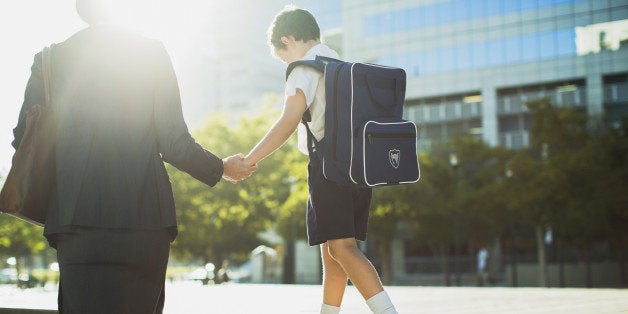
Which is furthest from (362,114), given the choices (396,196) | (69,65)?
(396,196)

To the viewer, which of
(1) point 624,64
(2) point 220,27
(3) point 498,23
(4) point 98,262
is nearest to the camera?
(4) point 98,262

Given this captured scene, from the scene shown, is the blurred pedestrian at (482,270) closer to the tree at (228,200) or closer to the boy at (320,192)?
the tree at (228,200)

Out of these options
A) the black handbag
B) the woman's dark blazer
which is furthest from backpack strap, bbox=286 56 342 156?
the black handbag

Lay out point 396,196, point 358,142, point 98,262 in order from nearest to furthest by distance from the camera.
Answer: point 98,262
point 358,142
point 396,196

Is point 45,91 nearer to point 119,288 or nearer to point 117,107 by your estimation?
point 117,107

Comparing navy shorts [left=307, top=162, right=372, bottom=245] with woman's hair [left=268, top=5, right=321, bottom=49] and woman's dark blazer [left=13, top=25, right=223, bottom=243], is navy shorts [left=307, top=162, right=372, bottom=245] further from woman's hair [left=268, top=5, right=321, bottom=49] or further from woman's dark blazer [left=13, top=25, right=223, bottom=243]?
woman's dark blazer [left=13, top=25, right=223, bottom=243]

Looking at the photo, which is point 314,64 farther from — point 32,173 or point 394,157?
point 32,173

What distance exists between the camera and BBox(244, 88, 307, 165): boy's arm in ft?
13.8

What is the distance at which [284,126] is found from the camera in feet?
13.8

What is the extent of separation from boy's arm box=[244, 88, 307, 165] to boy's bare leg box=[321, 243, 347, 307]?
24.4 inches

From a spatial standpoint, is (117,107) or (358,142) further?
(358,142)

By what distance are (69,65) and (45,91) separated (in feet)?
0.46

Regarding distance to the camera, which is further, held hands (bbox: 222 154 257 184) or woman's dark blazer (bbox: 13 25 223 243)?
held hands (bbox: 222 154 257 184)

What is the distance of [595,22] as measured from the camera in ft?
148
